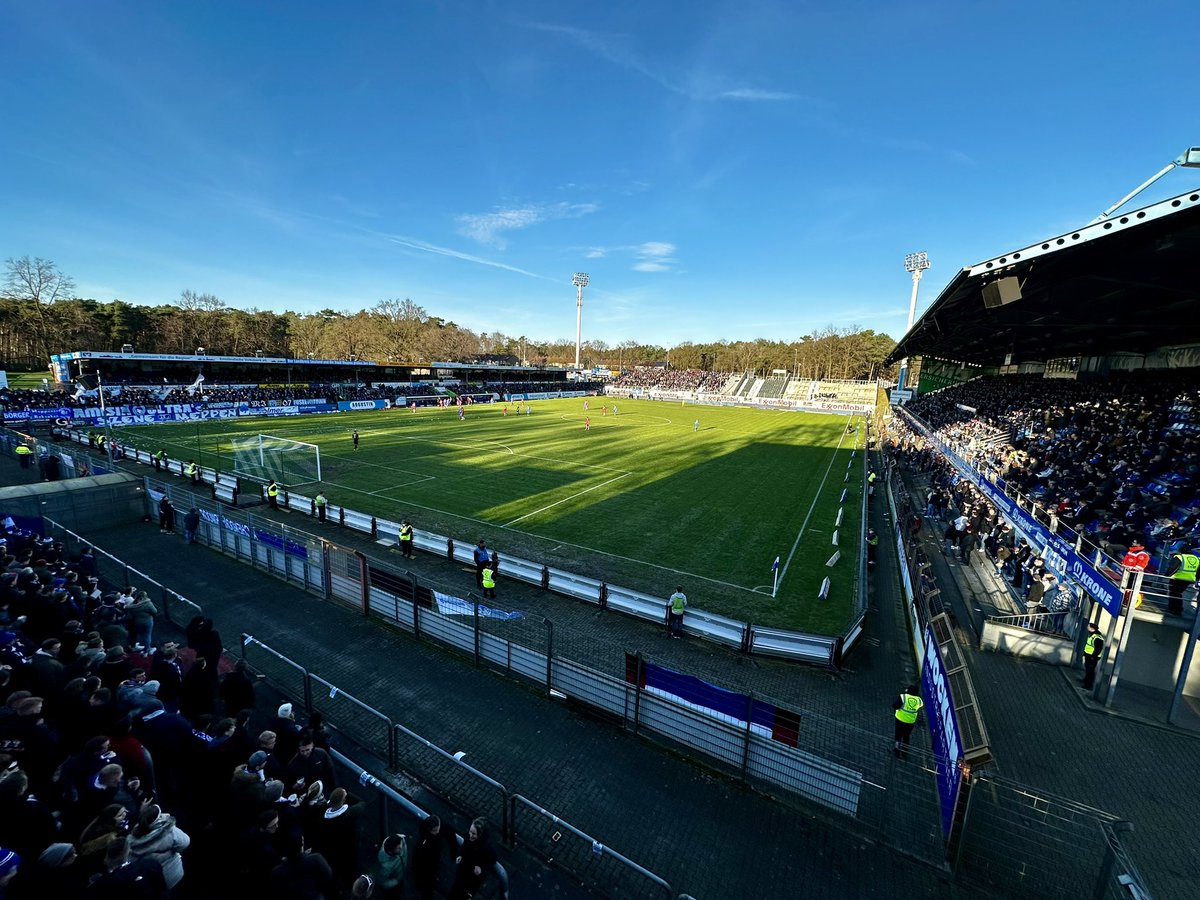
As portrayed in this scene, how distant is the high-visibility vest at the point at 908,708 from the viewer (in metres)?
8.41

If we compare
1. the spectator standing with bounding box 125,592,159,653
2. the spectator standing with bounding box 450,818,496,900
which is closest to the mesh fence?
the spectator standing with bounding box 450,818,496,900

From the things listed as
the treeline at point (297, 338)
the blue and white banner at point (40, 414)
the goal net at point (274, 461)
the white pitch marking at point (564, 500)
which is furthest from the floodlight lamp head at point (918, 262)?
the blue and white banner at point (40, 414)

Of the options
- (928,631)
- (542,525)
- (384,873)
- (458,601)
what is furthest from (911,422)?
(384,873)

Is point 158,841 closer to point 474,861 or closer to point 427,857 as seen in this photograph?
point 427,857

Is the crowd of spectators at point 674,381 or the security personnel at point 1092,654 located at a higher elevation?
the crowd of spectators at point 674,381

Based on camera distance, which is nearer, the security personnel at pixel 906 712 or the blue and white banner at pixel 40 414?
the security personnel at pixel 906 712

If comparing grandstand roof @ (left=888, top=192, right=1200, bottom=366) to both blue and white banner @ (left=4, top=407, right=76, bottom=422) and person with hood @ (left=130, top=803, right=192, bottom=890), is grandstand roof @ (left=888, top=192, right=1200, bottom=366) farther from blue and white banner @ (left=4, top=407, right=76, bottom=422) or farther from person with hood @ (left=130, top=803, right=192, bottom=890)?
blue and white banner @ (left=4, top=407, right=76, bottom=422)

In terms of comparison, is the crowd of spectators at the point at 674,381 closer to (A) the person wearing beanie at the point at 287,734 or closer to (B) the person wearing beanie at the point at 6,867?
(A) the person wearing beanie at the point at 287,734

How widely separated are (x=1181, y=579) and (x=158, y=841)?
15.6 meters

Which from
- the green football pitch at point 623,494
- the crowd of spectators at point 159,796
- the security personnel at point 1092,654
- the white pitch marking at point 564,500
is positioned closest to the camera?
the crowd of spectators at point 159,796

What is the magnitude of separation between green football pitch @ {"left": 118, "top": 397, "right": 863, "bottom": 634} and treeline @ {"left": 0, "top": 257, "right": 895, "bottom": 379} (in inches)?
2130

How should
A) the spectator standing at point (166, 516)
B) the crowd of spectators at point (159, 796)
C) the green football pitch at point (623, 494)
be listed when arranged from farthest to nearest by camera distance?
the spectator standing at point (166, 516), the green football pitch at point (623, 494), the crowd of spectators at point (159, 796)

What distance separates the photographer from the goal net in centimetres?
2486

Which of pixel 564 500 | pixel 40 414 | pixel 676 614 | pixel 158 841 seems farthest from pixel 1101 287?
pixel 40 414
